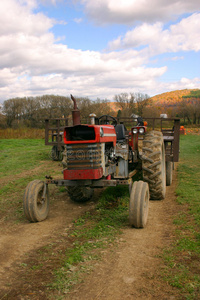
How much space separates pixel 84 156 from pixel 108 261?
6.23 feet

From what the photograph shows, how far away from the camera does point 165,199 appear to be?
675 centimetres

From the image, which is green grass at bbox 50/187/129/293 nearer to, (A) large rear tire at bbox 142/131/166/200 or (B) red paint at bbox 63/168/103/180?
(A) large rear tire at bbox 142/131/166/200

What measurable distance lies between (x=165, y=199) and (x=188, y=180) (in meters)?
2.37

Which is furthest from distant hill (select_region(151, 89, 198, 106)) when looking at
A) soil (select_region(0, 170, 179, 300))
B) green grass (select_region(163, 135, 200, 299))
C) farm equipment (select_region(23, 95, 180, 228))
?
soil (select_region(0, 170, 179, 300))

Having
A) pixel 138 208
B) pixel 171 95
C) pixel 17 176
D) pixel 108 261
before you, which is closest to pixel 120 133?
pixel 138 208

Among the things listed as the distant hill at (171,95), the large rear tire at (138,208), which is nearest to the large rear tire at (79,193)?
the large rear tire at (138,208)

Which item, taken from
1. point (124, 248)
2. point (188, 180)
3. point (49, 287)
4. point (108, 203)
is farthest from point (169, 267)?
point (188, 180)

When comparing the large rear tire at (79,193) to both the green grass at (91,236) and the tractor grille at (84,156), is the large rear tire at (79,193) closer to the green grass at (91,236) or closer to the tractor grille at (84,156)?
the green grass at (91,236)

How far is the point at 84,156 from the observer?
5.00 metres

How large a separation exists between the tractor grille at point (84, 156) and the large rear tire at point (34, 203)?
2.52ft

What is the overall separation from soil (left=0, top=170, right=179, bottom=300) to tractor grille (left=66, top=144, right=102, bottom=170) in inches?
45.7

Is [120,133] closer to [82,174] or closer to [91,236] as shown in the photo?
[82,174]

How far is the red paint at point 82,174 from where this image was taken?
4.98m

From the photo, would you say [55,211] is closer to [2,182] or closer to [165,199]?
[165,199]
